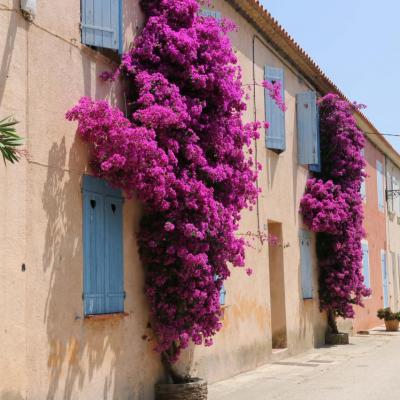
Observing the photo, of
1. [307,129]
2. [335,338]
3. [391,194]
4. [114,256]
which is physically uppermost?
[307,129]

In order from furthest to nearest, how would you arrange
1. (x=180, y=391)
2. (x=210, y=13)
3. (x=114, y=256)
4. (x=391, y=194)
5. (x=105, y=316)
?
1. (x=391, y=194)
2. (x=210, y=13)
3. (x=180, y=391)
4. (x=114, y=256)
5. (x=105, y=316)

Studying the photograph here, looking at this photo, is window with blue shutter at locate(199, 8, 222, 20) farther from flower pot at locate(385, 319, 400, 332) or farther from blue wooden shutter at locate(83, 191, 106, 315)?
flower pot at locate(385, 319, 400, 332)

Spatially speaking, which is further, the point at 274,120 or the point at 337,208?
the point at 337,208

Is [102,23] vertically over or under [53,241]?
over

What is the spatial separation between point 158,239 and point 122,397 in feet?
6.59

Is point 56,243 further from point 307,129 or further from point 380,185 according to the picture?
point 380,185

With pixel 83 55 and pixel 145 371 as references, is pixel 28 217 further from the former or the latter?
pixel 145 371

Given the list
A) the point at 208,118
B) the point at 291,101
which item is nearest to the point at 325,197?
the point at 291,101

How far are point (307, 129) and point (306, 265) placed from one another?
3.23 metres

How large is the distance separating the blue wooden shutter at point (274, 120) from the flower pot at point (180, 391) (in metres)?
6.28

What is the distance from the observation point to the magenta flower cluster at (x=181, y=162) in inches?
323

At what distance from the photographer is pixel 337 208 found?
1662 centimetres

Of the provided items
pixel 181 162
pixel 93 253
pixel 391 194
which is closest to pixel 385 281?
pixel 391 194

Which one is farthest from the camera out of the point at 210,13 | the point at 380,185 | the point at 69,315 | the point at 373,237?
the point at 380,185
